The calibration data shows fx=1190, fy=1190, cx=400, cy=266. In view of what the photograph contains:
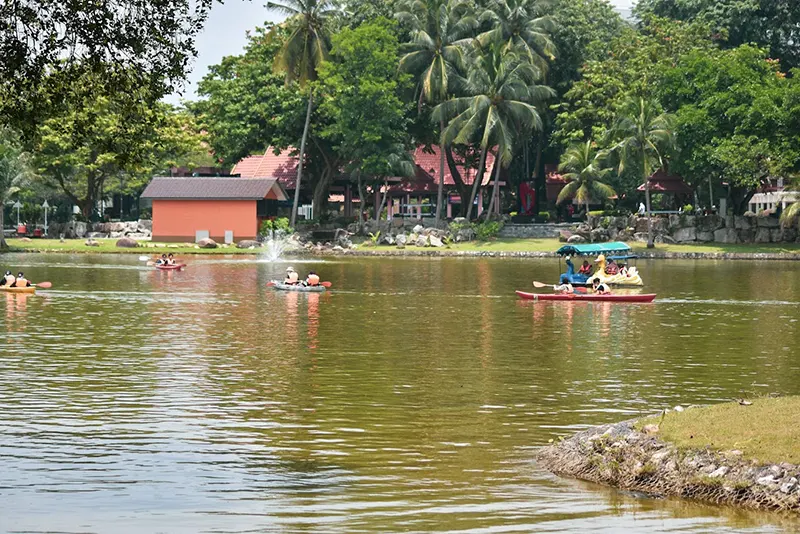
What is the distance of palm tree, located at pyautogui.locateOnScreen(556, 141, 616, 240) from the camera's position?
8738cm

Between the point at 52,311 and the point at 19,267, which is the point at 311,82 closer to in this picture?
the point at 19,267

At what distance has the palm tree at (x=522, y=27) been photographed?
3607 inches

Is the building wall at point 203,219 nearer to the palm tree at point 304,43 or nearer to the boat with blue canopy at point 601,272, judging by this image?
the palm tree at point 304,43

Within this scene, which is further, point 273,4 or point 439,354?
point 273,4

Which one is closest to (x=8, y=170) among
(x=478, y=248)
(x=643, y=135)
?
(x=478, y=248)

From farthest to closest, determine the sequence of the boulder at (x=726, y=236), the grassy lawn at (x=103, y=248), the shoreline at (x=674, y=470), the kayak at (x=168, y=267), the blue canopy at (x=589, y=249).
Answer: the boulder at (x=726, y=236) → the grassy lawn at (x=103, y=248) → the kayak at (x=168, y=267) → the blue canopy at (x=589, y=249) → the shoreline at (x=674, y=470)

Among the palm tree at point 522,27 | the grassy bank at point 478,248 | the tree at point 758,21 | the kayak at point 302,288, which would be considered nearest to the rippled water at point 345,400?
the kayak at point 302,288

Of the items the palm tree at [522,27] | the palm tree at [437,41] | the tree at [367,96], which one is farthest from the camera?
the palm tree at [522,27]

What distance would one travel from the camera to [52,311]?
131 ft

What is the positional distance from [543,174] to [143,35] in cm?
9227

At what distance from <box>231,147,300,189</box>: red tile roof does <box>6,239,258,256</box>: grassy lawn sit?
13355 millimetres

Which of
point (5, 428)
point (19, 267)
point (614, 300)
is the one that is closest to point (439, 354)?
point (5, 428)

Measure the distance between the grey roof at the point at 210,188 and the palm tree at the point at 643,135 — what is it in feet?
91.5

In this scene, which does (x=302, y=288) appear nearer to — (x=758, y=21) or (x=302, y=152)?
(x=302, y=152)
